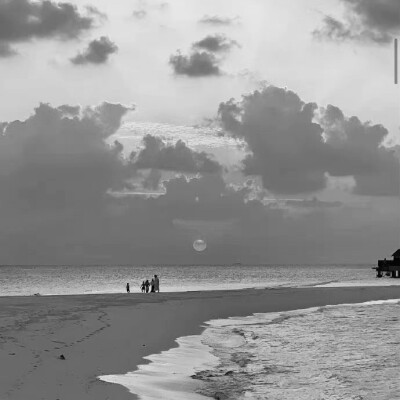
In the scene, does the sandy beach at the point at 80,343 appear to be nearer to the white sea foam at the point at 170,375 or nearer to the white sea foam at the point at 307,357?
the white sea foam at the point at 170,375

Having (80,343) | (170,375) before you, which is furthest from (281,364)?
(80,343)

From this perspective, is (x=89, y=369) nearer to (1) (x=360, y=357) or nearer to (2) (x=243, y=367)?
(2) (x=243, y=367)

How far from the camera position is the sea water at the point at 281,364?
46.2 ft

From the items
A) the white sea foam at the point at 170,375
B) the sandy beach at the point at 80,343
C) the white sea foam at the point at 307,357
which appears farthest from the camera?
the white sea foam at the point at 307,357

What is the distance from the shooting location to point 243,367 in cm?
1747

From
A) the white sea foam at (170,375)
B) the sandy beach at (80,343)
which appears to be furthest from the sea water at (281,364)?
the sandy beach at (80,343)

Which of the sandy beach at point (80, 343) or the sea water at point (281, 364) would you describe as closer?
the sandy beach at point (80, 343)

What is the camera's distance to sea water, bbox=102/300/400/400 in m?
14.1

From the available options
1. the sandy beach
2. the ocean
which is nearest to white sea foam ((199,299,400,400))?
the ocean

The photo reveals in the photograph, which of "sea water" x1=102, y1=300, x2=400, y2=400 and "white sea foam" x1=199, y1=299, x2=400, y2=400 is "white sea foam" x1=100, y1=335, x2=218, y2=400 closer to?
"sea water" x1=102, y1=300, x2=400, y2=400

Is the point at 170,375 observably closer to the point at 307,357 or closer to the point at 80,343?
the point at 80,343

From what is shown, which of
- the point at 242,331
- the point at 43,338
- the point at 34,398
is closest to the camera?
the point at 34,398

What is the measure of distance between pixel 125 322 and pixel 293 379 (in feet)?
41.1

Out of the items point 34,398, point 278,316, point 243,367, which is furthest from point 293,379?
point 278,316
